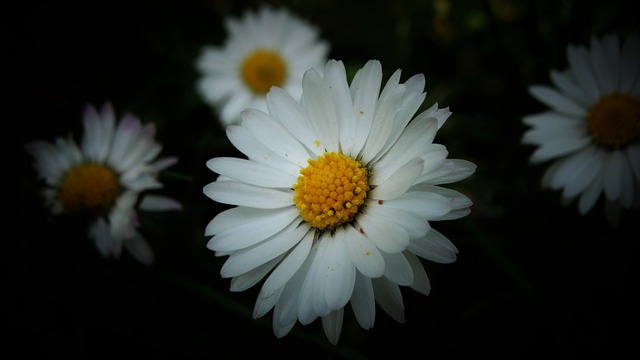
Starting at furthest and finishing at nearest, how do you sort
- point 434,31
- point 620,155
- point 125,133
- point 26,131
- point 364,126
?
point 434,31
point 26,131
point 125,133
point 620,155
point 364,126

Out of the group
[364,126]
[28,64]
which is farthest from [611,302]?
[28,64]

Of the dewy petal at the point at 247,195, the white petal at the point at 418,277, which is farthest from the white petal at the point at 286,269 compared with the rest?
the white petal at the point at 418,277

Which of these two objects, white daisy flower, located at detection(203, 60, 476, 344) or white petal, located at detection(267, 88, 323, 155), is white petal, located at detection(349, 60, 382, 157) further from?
white petal, located at detection(267, 88, 323, 155)

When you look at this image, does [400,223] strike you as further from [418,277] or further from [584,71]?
[584,71]

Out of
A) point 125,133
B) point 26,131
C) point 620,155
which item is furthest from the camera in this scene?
point 26,131

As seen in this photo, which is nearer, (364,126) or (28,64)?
(364,126)

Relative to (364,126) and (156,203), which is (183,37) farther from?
(364,126)
